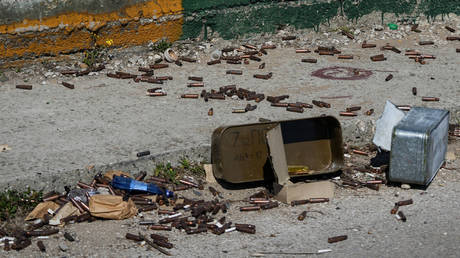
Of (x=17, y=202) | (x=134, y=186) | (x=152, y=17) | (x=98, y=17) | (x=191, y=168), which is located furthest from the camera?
(x=152, y=17)

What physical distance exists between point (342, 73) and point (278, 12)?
139 centimetres

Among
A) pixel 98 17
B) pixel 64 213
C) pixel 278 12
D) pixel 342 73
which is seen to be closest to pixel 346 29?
pixel 278 12

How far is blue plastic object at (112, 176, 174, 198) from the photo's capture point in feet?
17.9

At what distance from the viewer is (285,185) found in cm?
546

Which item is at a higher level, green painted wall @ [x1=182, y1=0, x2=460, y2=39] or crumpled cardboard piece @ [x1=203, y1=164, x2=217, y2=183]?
green painted wall @ [x1=182, y1=0, x2=460, y2=39]

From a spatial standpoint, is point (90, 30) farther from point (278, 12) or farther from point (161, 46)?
point (278, 12)

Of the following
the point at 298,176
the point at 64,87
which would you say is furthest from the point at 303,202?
the point at 64,87

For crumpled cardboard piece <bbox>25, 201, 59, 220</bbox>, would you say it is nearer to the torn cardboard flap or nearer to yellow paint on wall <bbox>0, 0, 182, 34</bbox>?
the torn cardboard flap

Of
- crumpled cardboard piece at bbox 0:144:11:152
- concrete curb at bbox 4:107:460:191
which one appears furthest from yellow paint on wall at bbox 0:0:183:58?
concrete curb at bbox 4:107:460:191

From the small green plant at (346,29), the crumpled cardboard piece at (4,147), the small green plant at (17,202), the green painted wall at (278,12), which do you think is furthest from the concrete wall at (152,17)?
the small green plant at (17,202)

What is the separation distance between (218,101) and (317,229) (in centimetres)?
233

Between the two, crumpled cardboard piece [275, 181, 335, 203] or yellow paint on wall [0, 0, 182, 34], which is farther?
yellow paint on wall [0, 0, 182, 34]

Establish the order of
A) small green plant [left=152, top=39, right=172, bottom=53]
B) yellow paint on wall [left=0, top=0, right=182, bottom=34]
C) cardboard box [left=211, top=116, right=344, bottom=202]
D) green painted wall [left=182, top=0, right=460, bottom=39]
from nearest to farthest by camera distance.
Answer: cardboard box [left=211, top=116, right=344, bottom=202], yellow paint on wall [left=0, top=0, right=182, bottom=34], small green plant [left=152, top=39, right=172, bottom=53], green painted wall [left=182, top=0, right=460, bottom=39]

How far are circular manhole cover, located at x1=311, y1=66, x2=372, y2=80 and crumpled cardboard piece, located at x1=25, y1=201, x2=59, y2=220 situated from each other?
346 centimetres
